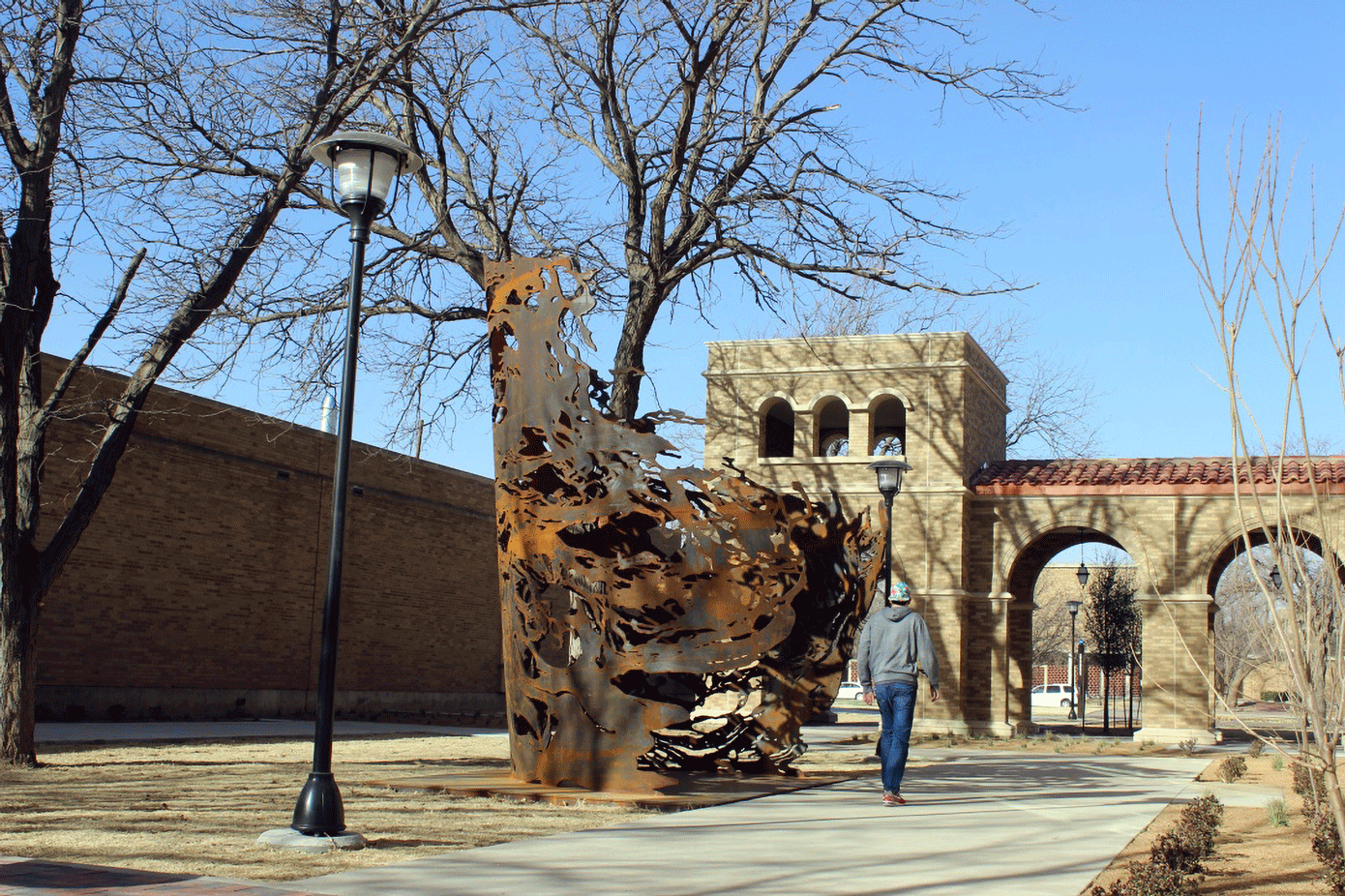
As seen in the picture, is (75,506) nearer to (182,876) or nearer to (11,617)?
(11,617)

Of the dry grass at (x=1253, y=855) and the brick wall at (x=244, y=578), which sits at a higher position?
the brick wall at (x=244, y=578)

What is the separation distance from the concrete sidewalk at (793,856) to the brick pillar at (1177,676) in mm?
13649

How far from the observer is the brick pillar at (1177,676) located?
24.6 metres

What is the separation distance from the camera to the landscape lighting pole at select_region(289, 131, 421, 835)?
7.62 meters

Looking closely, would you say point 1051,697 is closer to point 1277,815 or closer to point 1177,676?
point 1177,676

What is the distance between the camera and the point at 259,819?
28.5ft

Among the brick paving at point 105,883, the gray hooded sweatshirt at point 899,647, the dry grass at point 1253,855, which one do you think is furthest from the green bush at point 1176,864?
the brick paving at point 105,883

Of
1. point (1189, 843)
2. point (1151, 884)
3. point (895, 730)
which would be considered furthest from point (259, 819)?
point (1189, 843)

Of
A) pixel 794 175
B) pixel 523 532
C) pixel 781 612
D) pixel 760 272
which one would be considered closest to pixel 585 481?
pixel 523 532

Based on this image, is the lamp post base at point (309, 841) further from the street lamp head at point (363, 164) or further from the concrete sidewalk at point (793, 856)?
the street lamp head at point (363, 164)

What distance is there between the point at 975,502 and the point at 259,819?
20850 mm

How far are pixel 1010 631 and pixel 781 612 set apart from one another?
63.9 ft

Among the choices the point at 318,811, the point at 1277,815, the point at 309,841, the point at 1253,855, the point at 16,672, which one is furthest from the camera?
the point at 16,672

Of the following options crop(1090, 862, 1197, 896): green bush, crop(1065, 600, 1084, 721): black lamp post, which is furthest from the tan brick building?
crop(1090, 862, 1197, 896): green bush
